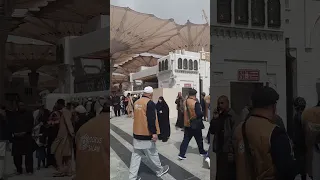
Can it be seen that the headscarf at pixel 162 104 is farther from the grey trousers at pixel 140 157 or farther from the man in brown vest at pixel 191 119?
the grey trousers at pixel 140 157

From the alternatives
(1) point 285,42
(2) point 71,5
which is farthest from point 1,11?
(1) point 285,42

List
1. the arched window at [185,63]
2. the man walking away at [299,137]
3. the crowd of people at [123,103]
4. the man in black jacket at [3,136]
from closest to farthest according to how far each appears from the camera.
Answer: the crowd of people at [123,103] < the arched window at [185,63] < the man in black jacket at [3,136] < the man walking away at [299,137]

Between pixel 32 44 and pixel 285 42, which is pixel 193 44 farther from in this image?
pixel 32 44

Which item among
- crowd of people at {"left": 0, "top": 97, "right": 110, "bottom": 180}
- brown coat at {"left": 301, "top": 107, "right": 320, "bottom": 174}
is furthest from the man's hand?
brown coat at {"left": 301, "top": 107, "right": 320, "bottom": 174}

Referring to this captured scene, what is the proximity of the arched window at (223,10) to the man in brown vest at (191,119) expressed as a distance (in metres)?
0.42

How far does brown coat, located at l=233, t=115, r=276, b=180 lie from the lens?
1.81m

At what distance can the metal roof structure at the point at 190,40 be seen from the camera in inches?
70.9

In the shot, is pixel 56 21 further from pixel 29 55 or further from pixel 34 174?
pixel 34 174

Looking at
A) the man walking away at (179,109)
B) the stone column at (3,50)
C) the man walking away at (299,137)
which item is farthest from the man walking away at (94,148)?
the man walking away at (299,137)

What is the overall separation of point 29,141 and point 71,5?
0.82 m

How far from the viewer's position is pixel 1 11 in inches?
75.4

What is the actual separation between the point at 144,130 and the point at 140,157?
0.15 metres

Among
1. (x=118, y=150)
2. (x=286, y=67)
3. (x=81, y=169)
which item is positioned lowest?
(x=81, y=169)

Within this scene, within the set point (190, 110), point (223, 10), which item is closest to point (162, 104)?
point (190, 110)
